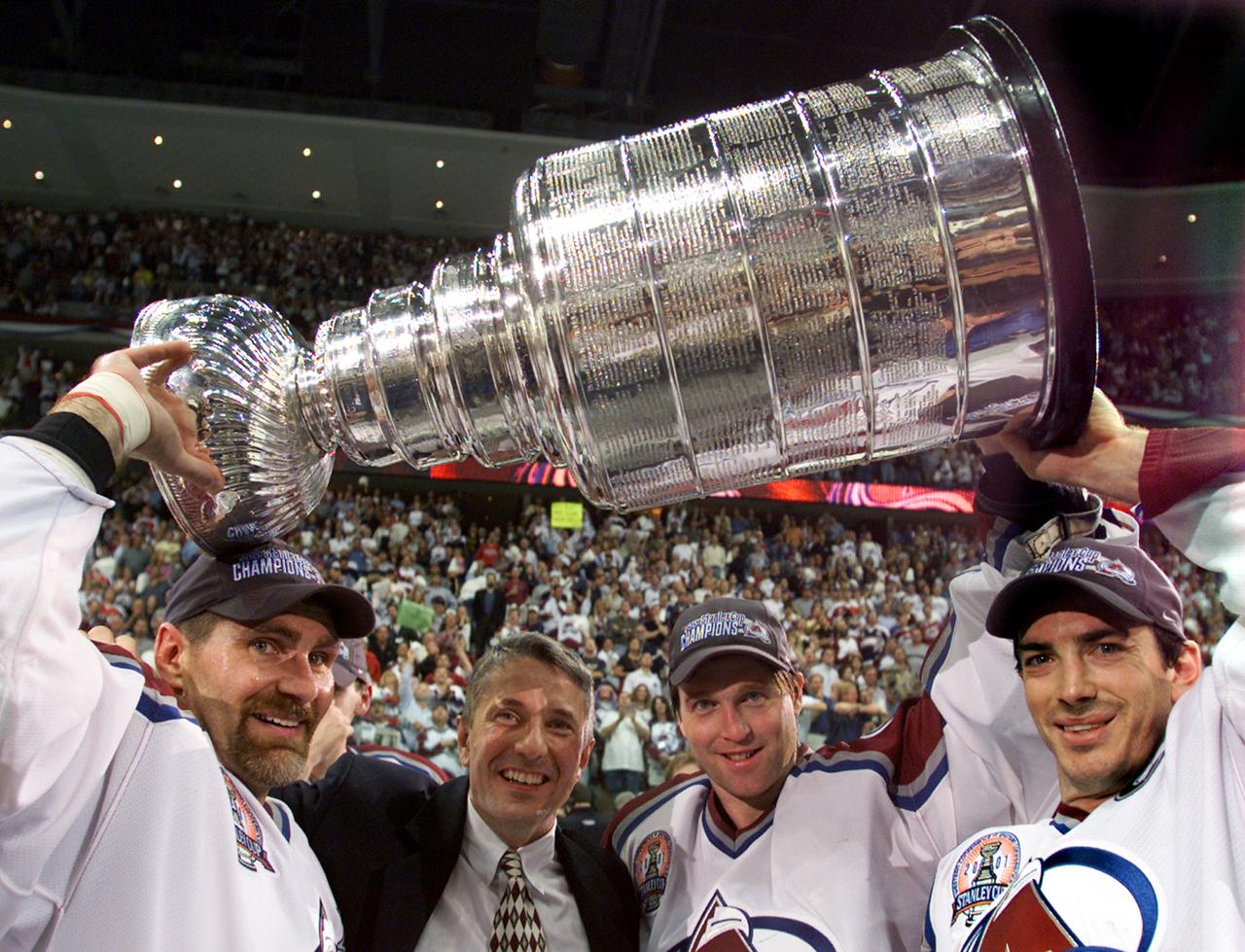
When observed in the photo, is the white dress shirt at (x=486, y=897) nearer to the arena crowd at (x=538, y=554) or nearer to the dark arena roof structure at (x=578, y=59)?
the arena crowd at (x=538, y=554)

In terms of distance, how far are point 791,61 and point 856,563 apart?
6.20 metres

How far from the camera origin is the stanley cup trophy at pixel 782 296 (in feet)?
2.68

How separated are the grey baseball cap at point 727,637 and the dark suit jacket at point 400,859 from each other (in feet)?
1.15

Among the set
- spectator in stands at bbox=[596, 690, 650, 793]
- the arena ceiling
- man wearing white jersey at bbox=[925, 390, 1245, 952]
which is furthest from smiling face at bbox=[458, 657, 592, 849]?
the arena ceiling

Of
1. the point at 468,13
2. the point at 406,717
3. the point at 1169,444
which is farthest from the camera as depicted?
the point at 468,13

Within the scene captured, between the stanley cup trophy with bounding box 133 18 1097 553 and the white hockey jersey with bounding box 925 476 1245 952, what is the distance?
0.55 ft

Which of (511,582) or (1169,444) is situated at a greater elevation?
(511,582)

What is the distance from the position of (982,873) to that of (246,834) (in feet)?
2.93

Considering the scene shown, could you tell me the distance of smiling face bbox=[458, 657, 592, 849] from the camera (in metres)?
1.75

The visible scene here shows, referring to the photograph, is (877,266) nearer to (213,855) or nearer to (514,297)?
(514,297)

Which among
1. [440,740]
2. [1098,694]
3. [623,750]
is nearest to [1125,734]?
[1098,694]

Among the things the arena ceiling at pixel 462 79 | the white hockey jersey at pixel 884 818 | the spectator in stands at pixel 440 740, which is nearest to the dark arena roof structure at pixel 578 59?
the arena ceiling at pixel 462 79

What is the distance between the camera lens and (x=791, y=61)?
13.2 m

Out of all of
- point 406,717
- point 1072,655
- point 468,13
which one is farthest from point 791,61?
point 1072,655
